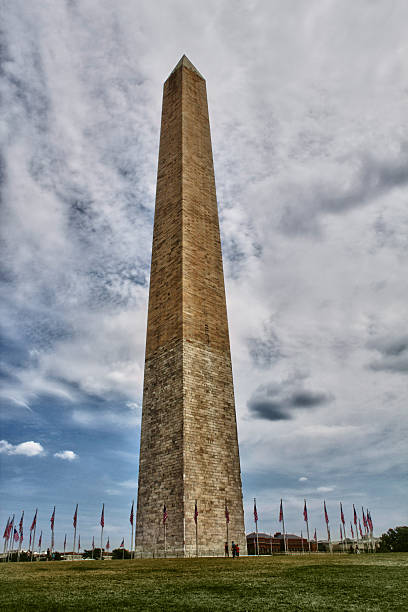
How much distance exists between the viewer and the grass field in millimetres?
8961

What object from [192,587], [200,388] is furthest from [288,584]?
[200,388]

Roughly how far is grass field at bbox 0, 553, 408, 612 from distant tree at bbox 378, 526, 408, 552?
43262 mm

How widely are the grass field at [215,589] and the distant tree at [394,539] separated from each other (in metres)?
43.3

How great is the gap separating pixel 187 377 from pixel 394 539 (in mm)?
43115

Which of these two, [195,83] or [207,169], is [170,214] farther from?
[195,83]

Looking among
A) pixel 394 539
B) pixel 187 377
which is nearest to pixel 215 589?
pixel 187 377

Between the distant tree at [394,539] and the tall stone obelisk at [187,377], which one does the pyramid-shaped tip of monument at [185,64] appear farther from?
the distant tree at [394,539]

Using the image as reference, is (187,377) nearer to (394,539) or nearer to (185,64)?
(185,64)

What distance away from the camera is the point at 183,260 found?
94.5 feet

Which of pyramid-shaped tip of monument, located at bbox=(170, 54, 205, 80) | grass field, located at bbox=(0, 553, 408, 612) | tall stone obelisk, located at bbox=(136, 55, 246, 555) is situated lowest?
grass field, located at bbox=(0, 553, 408, 612)

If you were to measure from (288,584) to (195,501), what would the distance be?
12.0 metres

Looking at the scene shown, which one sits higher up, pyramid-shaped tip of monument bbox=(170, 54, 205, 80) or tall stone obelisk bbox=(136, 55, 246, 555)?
pyramid-shaped tip of monument bbox=(170, 54, 205, 80)

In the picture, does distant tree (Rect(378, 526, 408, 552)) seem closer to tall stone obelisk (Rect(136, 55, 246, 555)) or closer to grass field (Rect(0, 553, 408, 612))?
tall stone obelisk (Rect(136, 55, 246, 555))

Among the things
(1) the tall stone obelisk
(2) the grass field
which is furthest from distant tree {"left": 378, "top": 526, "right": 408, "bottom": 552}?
(2) the grass field
